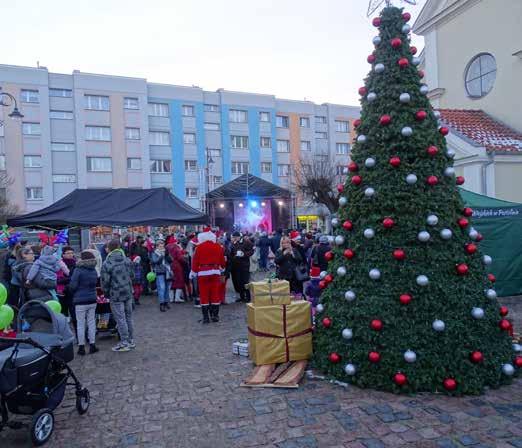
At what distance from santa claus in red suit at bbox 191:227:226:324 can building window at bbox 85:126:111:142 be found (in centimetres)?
3038

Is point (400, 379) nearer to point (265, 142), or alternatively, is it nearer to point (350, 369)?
point (350, 369)

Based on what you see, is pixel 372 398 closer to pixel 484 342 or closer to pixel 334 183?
pixel 484 342

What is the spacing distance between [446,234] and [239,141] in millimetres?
37249

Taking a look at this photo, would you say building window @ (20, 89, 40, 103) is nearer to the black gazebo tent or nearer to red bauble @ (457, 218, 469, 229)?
the black gazebo tent

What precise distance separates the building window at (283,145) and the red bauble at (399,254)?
38.9m

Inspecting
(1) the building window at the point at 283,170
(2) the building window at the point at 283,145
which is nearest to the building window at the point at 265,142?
(2) the building window at the point at 283,145

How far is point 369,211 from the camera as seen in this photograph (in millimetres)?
5051

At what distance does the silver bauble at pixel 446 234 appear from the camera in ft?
15.6

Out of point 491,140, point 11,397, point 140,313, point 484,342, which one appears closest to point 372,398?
point 484,342

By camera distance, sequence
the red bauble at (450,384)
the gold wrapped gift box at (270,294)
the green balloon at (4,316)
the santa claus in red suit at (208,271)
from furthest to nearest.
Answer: the santa claus in red suit at (208,271)
the gold wrapped gift box at (270,294)
the red bauble at (450,384)
the green balloon at (4,316)

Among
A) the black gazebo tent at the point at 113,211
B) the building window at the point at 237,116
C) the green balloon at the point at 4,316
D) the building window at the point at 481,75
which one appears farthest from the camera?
the building window at the point at 237,116

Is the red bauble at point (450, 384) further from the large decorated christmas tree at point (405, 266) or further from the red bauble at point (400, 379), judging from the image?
the red bauble at point (400, 379)

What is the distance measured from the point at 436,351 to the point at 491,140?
37.8ft

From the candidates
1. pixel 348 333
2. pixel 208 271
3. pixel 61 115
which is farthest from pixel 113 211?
pixel 61 115
